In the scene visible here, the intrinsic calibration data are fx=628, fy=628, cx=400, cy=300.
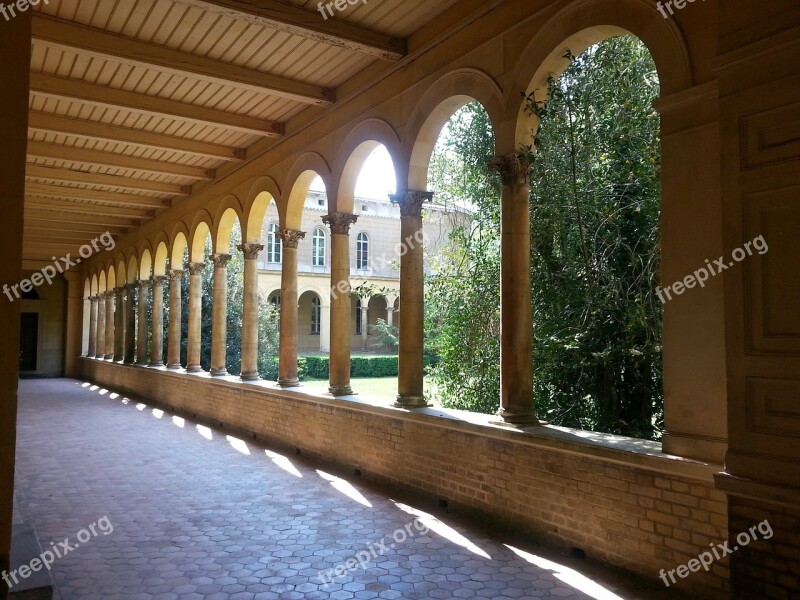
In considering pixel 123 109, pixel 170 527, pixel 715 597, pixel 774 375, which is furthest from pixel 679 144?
pixel 123 109

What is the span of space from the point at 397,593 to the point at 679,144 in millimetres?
3419

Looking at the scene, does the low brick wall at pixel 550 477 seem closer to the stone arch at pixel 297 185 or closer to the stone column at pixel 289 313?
the stone column at pixel 289 313

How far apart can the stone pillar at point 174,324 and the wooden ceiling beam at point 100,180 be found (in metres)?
1.97

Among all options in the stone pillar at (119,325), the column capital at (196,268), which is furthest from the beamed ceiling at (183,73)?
the stone pillar at (119,325)

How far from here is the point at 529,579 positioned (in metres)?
4.18

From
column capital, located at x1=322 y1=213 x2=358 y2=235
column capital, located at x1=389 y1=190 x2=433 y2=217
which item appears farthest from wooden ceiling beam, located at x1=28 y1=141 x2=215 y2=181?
column capital, located at x1=389 y1=190 x2=433 y2=217

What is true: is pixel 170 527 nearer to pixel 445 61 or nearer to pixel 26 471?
pixel 26 471

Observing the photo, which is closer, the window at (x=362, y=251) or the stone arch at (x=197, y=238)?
the stone arch at (x=197, y=238)

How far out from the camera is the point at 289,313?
9.34 m

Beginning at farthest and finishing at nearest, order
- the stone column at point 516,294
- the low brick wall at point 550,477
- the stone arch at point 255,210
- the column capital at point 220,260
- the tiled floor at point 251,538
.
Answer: the column capital at point 220,260, the stone arch at point 255,210, the stone column at point 516,294, the tiled floor at point 251,538, the low brick wall at point 550,477

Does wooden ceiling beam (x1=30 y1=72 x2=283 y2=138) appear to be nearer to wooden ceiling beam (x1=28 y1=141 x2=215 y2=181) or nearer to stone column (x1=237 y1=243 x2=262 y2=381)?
stone column (x1=237 y1=243 x2=262 y2=381)

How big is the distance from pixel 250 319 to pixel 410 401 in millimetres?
4897

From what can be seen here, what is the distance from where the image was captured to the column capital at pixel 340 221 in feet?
26.9

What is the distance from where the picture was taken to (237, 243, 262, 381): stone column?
1053 cm
